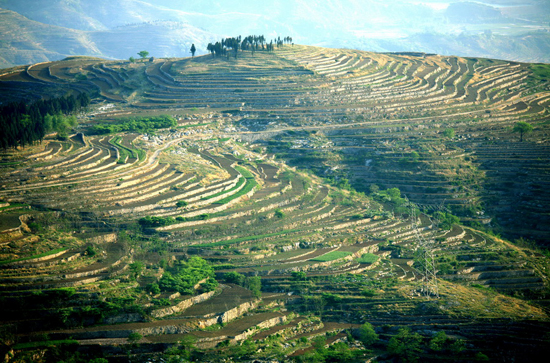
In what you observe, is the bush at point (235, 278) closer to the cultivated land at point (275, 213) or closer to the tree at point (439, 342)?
the cultivated land at point (275, 213)

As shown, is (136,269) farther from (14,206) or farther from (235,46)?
(235,46)

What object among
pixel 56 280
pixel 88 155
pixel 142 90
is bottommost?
pixel 56 280

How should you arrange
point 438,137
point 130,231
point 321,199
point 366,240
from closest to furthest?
point 130,231 < point 366,240 < point 321,199 < point 438,137

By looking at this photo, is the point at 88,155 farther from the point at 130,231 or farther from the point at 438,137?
the point at 438,137

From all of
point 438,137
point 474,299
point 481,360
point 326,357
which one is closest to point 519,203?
point 438,137

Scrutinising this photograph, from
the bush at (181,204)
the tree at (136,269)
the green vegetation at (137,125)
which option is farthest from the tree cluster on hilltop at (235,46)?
the tree at (136,269)

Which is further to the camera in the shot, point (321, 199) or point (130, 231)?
point (321, 199)
